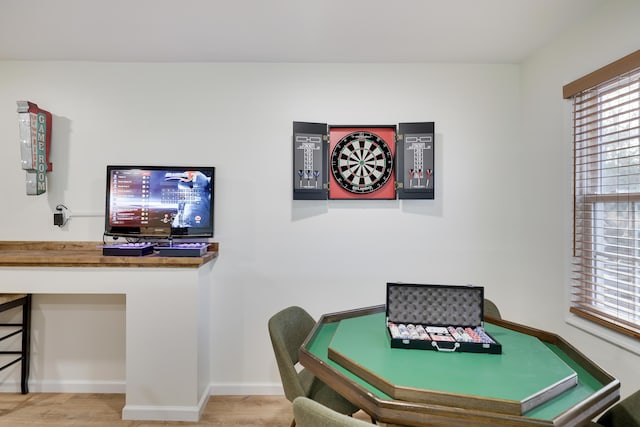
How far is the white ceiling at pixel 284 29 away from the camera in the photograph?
6.51 feet

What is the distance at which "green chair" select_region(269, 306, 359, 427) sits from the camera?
5.24 ft

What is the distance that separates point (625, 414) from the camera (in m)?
1.36

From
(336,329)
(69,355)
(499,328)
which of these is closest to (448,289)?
(499,328)

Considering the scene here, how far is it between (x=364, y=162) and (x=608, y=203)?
1.63m

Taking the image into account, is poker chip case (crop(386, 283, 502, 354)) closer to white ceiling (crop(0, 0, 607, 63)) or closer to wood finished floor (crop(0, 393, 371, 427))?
wood finished floor (crop(0, 393, 371, 427))

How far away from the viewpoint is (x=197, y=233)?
8.59 feet

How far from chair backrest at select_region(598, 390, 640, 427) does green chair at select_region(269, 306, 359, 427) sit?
1144 millimetres

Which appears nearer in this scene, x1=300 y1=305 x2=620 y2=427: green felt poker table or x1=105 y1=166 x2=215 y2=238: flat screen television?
x1=300 y1=305 x2=620 y2=427: green felt poker table

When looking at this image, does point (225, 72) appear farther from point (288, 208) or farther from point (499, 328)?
point (499, 328)

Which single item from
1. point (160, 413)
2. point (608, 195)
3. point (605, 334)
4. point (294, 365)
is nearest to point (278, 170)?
point (294, 365)

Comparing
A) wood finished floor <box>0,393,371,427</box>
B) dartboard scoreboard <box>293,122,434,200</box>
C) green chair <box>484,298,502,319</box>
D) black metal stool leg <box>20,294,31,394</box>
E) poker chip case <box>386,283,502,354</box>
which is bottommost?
wood finished floor <box>0,393,371,427</box>

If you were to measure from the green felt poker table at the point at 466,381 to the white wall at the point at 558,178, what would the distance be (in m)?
0.66

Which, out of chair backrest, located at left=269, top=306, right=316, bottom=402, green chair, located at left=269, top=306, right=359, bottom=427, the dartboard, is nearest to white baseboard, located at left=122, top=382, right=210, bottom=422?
green chair, located at left=269, top=306, right=359, bottom=427

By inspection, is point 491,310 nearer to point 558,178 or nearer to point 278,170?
point 558,178
